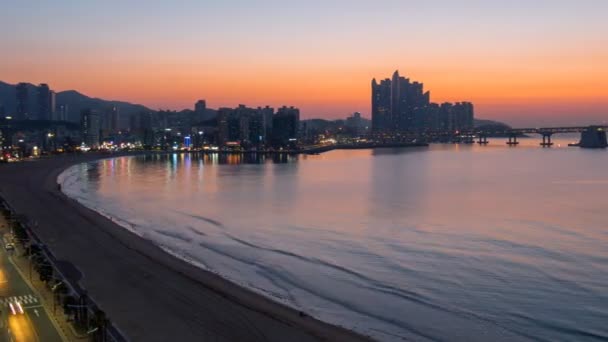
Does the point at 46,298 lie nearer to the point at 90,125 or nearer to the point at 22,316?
the point at 22,316

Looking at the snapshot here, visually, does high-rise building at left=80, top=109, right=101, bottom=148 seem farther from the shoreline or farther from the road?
the road

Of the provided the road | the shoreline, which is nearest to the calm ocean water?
the shoreline

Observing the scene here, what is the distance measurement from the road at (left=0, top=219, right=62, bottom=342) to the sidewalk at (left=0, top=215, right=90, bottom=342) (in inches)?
2.2

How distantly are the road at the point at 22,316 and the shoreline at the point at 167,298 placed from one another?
2.89 ft

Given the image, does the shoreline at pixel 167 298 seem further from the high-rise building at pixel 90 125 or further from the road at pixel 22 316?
the high-rise building at pixel 90 125

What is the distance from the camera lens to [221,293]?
8844 mm

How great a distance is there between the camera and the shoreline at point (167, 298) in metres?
7.09

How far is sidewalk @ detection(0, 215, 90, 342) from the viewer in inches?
246

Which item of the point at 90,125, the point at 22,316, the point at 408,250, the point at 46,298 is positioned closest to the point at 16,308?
the point at 22,316


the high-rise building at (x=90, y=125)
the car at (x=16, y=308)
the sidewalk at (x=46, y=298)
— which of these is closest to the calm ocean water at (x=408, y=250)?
the sidewalk at (x=46, y=298)

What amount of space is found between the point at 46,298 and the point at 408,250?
839cm

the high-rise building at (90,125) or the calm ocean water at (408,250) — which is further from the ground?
the high-rise building at (90,125)

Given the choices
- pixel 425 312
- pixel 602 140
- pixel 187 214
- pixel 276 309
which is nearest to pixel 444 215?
pixel 187 214

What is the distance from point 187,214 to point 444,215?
938cm
